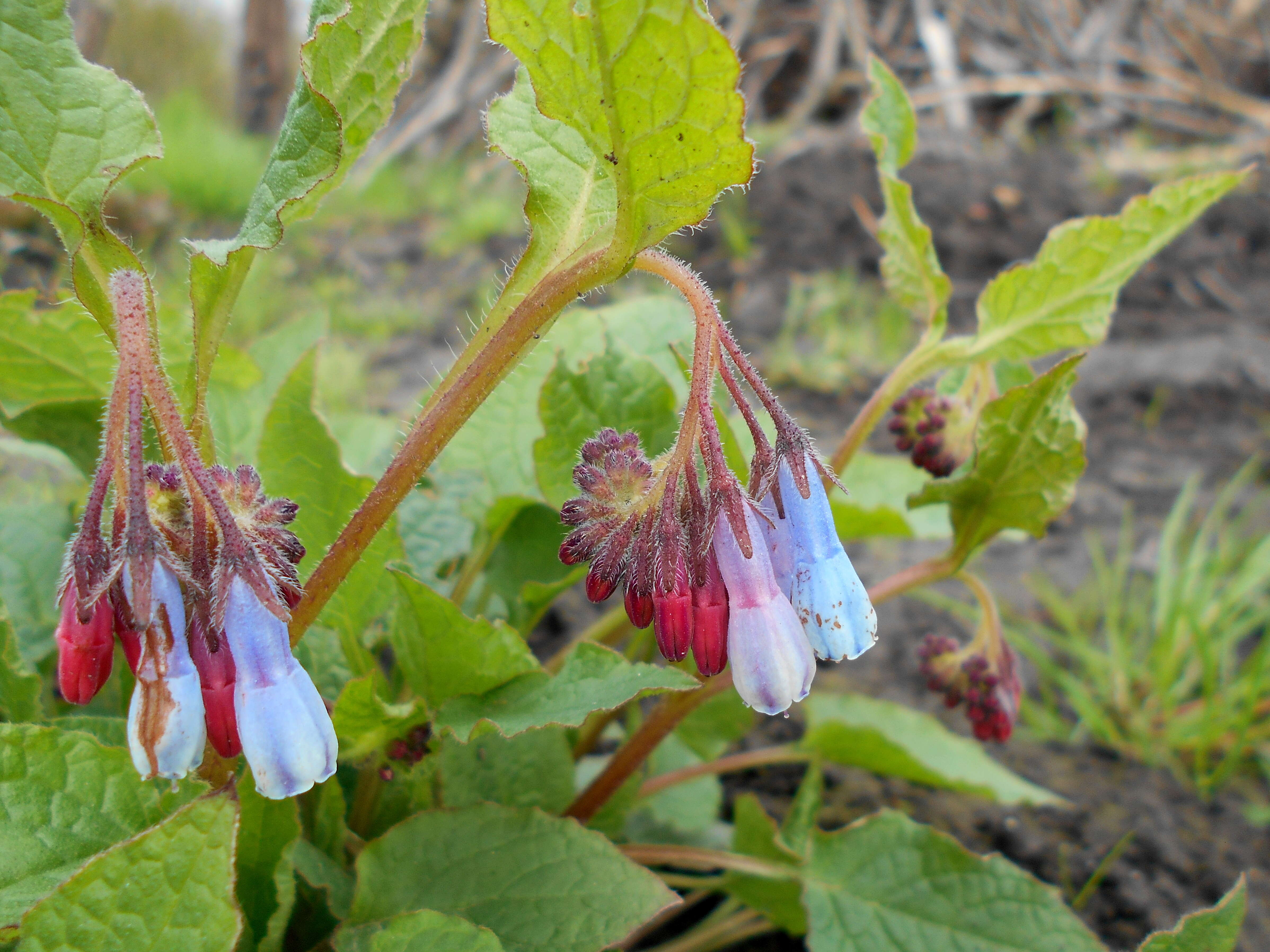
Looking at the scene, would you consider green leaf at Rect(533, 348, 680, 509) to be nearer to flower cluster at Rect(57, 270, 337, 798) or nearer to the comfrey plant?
the comfrey plant

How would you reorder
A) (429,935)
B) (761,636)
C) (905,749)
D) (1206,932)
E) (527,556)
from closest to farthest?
(761,636) → (429,935) → (1206,932) → (905,749) → (527,556)

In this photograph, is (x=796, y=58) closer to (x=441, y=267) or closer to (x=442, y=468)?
(x=441, y=267)

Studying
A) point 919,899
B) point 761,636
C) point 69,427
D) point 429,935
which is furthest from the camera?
point 69,427

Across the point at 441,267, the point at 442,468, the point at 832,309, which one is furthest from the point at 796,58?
the point at 442,468

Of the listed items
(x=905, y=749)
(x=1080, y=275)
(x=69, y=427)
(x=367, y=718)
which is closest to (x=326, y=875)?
(x=367, y=718)

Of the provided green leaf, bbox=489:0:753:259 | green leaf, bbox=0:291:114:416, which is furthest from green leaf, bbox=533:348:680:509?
green leaf, bbox=0:291:114:416

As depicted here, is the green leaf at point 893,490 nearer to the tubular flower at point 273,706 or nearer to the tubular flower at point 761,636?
the tubular flower at point 761,636

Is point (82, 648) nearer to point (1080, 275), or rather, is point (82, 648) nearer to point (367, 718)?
point (367, 718)
